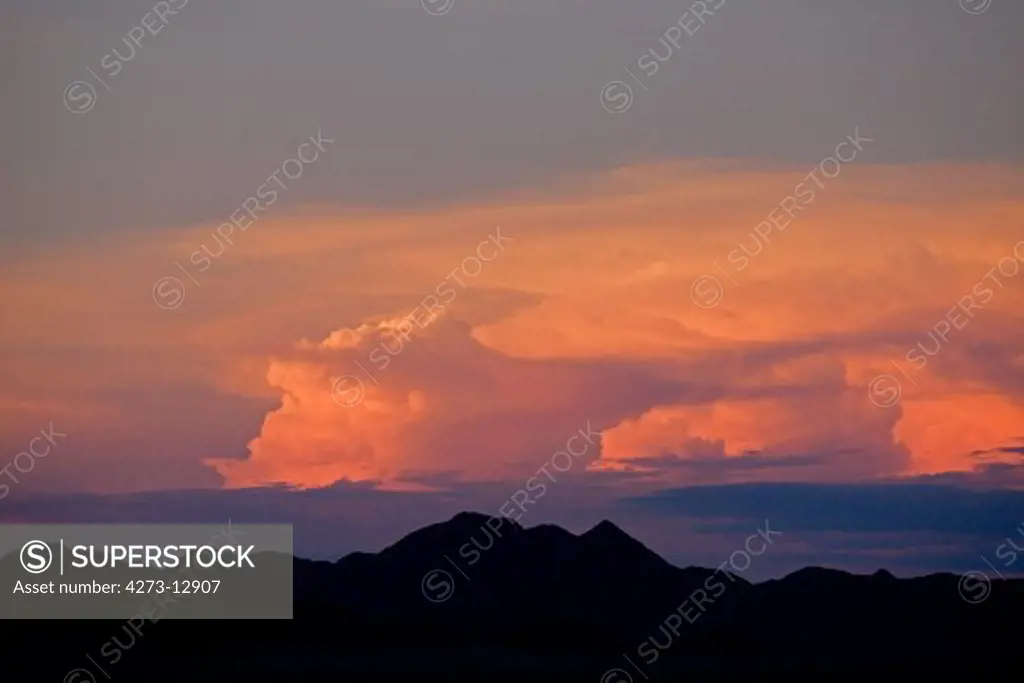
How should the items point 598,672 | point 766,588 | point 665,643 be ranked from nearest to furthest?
1. point 598,672
2. point 665,643
3. point 766,588

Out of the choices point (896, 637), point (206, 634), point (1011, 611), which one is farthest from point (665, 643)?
point (206, 634)

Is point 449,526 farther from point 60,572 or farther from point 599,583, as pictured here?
point 60,572

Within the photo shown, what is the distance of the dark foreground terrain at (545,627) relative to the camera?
33.5m

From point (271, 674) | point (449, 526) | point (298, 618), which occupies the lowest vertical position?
point (271, 674)

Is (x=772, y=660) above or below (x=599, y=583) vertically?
below

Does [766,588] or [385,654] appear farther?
[766,588]

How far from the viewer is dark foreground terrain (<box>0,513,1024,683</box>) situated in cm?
3350

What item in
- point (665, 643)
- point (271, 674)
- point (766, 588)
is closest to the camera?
point (271, 674)

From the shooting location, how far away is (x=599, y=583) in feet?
132

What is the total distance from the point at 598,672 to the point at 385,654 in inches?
202

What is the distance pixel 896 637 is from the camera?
3756 cm

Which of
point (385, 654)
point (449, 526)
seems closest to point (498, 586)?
point (449, 526)

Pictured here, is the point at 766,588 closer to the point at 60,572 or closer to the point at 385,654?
the point at 385,654

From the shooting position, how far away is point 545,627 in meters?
37.7
